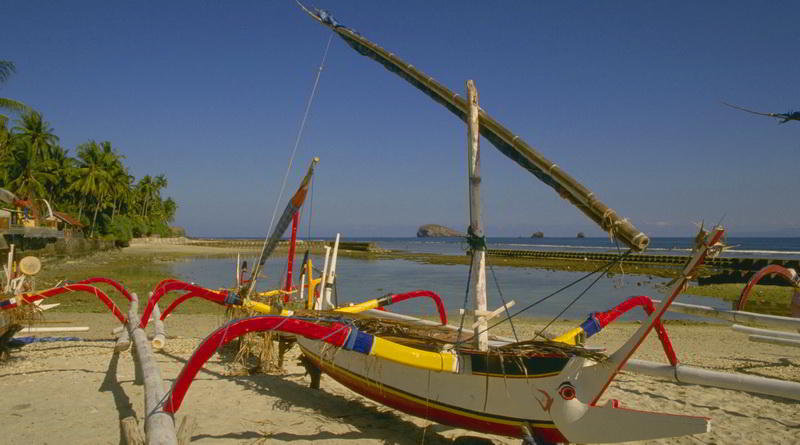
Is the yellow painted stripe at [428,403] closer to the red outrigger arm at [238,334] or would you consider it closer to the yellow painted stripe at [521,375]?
the yellow painted stripe at [521,375]

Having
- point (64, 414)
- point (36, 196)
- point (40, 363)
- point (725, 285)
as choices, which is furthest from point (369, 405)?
point (36, 196)

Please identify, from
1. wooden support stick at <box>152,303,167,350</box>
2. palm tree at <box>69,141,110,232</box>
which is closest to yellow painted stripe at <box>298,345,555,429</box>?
wooden support stick at <box>152,303,167,350</box>

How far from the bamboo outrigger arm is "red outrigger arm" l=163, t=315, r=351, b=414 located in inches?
90.7

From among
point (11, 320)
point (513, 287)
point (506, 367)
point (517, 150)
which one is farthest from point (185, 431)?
point (513, 287)

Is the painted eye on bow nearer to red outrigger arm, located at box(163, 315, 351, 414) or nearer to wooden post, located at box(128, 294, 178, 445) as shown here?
red outrigger arm, located at box(163, 315, 351, 414)

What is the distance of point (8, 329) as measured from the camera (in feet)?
25.1

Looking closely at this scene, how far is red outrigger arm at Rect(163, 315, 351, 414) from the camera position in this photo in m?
3.78

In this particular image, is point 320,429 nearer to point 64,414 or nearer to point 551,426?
point 551,426

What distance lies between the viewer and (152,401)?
4.38 metres

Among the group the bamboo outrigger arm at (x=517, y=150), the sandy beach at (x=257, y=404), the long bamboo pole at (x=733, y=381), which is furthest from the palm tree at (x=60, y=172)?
the long bamboo pole at (x=733, y=381)

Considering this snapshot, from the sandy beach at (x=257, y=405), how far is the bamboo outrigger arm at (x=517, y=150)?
9.11ft

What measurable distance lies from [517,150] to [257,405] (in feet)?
14.6

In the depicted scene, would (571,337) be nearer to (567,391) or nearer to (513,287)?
(567,391)

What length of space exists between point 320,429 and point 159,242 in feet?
248
